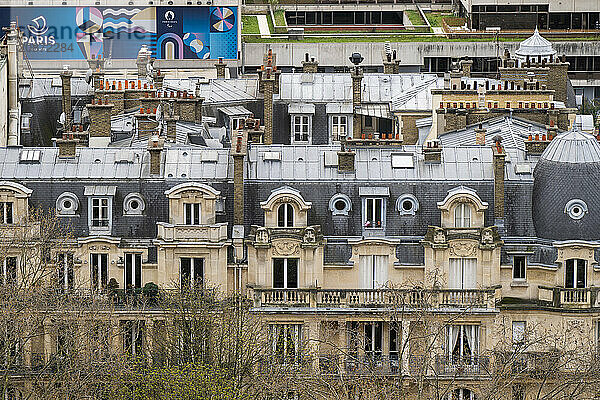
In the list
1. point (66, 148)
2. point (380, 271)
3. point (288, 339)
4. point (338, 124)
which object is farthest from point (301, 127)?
point (288, 339)

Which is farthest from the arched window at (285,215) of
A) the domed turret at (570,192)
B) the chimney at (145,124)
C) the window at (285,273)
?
the chimney at (145,124)

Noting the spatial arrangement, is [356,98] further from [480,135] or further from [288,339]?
[288,339]

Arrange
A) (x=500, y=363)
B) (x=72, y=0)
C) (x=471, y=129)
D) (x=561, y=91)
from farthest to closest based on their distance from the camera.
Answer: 1. (x=72, y=0)
2. (x=561, y=91)
3. (x=471, y=129)
4. (x=500, y=363)

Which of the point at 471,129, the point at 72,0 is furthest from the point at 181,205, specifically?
the point at 72,0


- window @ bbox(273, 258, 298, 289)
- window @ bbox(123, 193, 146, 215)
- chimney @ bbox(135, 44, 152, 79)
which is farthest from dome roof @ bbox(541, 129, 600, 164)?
chimney @ bbox(135, 44, 152, 79)

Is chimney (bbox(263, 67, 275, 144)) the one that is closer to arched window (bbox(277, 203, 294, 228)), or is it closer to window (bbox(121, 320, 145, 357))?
arched window (bbox(277, 203, 294, 228))

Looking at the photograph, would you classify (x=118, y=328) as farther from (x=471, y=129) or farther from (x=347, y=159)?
(x=471, y=129)

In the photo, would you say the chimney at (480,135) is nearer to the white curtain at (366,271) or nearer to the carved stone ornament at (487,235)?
the carved stone ornament at (487,235)
